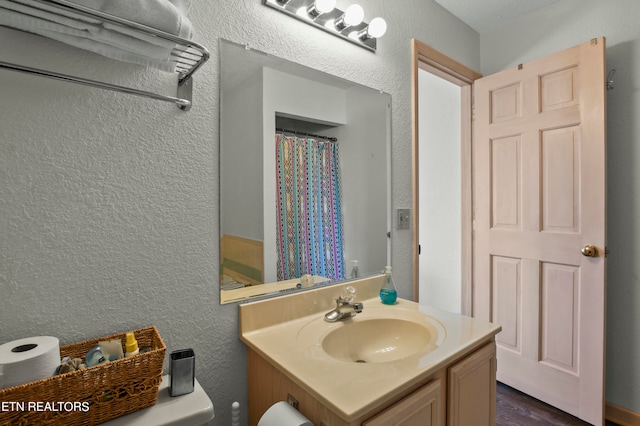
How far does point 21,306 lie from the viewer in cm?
73

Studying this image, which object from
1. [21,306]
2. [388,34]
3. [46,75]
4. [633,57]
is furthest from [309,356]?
[633,57]

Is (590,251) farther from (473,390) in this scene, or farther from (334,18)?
(334,18)

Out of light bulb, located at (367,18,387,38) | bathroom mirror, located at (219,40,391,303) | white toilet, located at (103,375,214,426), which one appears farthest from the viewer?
light bulb, located at (367,18,387,38)

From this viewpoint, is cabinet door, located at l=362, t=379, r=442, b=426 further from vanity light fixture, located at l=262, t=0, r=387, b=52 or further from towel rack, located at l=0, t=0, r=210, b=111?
vanity light fixture, located at l=262, t=0, r=387, b=52

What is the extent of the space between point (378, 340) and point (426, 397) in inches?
14.1

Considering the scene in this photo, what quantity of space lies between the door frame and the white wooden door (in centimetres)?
6

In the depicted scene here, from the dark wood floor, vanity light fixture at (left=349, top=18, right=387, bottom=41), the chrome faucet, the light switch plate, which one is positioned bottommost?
the dark wood floor

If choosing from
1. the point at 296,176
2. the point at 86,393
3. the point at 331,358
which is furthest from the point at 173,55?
the point at 331,358

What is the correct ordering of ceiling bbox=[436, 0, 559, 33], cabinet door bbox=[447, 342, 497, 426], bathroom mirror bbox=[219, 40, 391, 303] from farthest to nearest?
ceiling bbox=[436, 0, 559, 33] < bathroom mirror bbox=[219, 40, 391, 303] < cabinet door bbox=[447, 342, 497, 426]

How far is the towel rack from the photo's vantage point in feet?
2.02

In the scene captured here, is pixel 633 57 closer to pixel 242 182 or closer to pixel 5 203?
pixel 242 182

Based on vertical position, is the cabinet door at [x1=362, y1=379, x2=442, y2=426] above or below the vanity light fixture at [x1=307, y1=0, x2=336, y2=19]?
below

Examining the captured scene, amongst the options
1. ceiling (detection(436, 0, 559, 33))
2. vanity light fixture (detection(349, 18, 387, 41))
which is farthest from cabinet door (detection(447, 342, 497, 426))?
ceiling (detection(436, 0, 559, 33))

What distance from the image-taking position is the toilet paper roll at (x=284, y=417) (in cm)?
73
